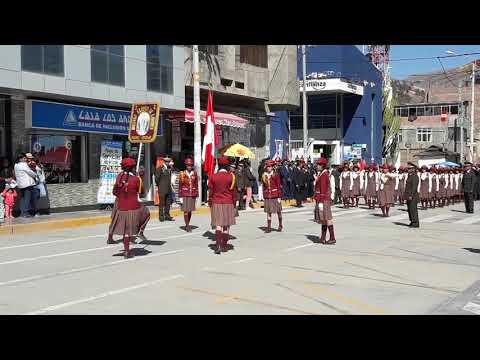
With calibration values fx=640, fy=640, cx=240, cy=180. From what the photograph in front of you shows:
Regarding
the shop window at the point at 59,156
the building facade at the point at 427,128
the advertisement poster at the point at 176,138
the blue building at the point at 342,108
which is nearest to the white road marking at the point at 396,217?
the advertisement poster at the point at 176,138

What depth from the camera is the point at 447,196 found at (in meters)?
30.5

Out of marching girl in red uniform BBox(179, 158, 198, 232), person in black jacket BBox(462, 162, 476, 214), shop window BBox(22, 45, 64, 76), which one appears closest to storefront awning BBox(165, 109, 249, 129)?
shop window BBox(22, 45, 64, 76)

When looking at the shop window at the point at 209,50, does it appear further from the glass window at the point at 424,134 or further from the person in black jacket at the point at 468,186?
the glass window at the point at 424,134

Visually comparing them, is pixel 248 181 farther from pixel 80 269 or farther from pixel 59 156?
pixel 80 269

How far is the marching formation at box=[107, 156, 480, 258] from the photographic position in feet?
38.5

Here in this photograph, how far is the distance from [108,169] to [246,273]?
12.7m

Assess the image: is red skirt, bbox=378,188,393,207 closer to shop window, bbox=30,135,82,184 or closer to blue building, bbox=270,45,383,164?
shop window, bbox=30,135,82,184

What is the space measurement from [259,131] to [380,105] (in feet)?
91.1

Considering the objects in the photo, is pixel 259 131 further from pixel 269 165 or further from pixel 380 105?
pixel 380 105

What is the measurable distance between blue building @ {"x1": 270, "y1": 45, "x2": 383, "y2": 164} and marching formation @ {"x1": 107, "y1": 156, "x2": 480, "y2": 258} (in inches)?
808

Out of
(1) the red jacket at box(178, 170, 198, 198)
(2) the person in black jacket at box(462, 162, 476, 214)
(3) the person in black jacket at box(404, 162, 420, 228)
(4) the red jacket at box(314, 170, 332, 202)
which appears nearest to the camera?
(4) the red jacket at box(314, 170, 332, 202)

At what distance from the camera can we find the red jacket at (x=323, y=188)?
14266mm

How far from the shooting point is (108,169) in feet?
72.9
